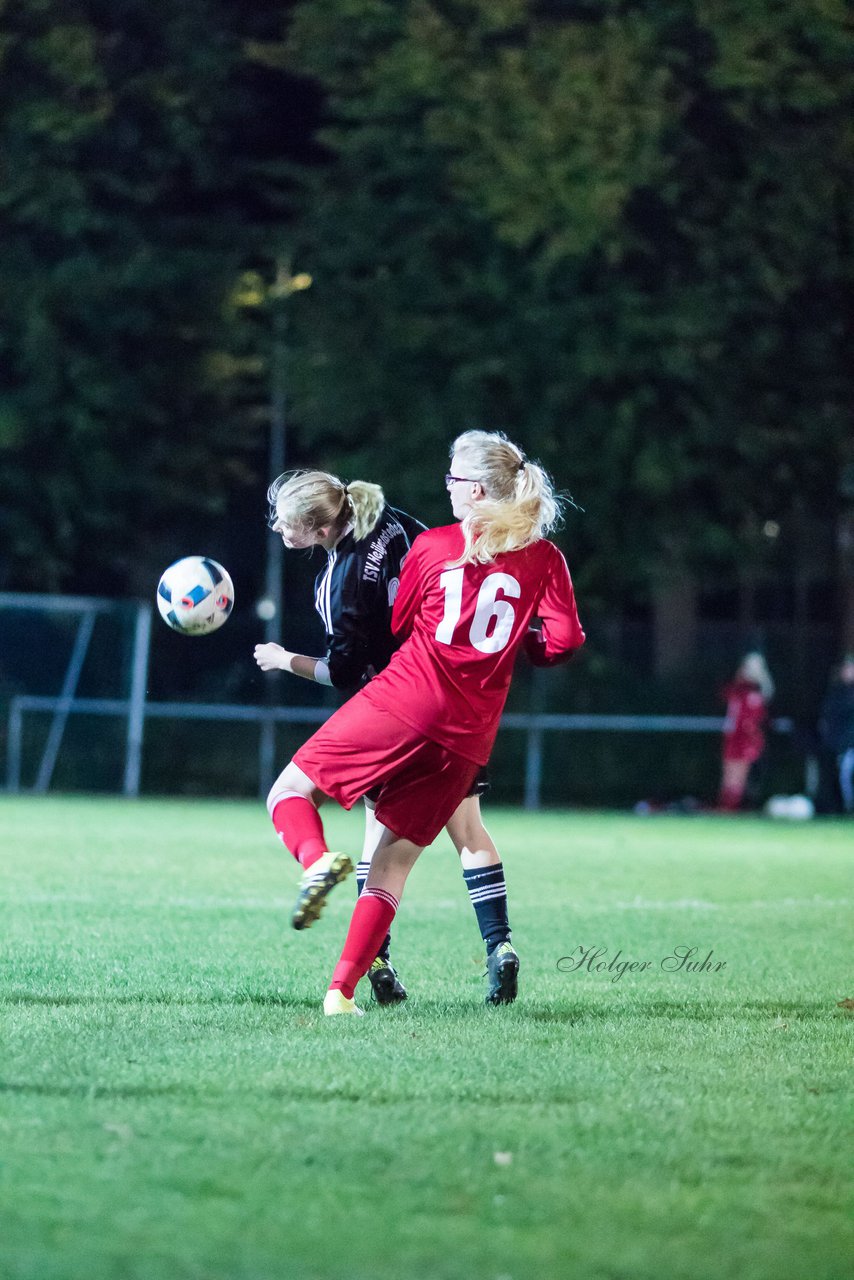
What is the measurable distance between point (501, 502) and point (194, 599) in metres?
1.46

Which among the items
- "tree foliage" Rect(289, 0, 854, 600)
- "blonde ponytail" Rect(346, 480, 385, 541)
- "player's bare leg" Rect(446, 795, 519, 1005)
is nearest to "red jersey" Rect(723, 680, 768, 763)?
"tree foliage" Rect(289, 0, 854, 600)

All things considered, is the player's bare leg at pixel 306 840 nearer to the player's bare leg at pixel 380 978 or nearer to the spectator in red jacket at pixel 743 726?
the player's bare leg at pixel 380 978

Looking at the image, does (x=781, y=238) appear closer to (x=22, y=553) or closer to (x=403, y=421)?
(x=403, y=421)

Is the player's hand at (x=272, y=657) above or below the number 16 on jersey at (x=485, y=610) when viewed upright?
below

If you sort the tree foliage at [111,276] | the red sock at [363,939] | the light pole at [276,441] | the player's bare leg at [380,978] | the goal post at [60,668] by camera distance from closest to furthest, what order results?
the red sock at [363,939] → the player's bare leg at [380,978] → the goal post at [60,668] → the light pole at [276,441] → the tree foliage at [111,276]

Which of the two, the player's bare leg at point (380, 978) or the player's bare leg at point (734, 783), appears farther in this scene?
the player's bare leg at point (734, 783)

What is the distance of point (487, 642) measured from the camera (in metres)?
6.13

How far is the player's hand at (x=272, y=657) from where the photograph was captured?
6.45 m

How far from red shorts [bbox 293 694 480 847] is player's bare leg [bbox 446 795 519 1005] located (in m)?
0.54

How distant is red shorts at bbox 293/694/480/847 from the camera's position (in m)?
6.12

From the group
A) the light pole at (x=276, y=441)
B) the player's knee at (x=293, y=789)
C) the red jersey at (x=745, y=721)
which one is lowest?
the player's knee at (x=293, y=789)

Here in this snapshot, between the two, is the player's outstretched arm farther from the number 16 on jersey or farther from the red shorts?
the number 16 on jersey
